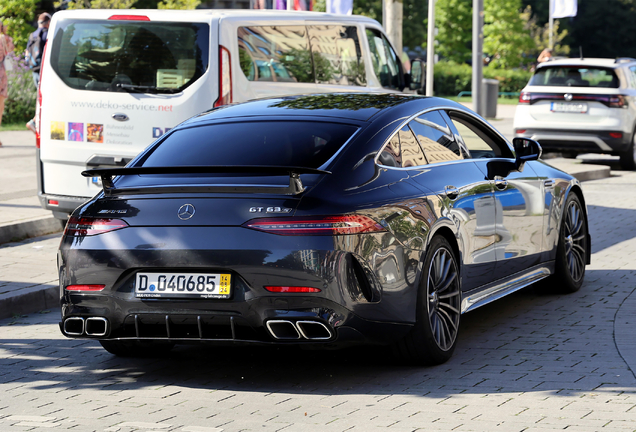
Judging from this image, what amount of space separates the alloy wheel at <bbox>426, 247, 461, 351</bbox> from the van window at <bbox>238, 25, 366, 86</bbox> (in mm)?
4679

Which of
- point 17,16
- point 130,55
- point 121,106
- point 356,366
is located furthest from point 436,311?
point 17,16

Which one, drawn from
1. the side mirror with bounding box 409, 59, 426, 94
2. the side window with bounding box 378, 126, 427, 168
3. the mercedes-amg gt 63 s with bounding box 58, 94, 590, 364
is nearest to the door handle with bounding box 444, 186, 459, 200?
the mercedes-amg gt 63 s with bounding box 58, 94, 590, 364

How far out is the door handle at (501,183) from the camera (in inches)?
269

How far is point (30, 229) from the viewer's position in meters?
10.6

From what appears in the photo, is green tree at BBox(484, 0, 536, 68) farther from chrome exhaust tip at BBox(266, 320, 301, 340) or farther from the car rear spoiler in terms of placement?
chrome exhaust tip at BBox(266, 320, 301, 340)

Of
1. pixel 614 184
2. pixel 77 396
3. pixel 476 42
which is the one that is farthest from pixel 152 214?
pixel 476 42

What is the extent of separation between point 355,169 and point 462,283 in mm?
1154

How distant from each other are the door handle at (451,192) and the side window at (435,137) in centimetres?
20

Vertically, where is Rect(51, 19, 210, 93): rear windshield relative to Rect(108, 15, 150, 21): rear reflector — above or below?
below

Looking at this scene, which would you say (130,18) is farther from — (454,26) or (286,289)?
(454,26)

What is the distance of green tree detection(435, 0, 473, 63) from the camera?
6228 cm

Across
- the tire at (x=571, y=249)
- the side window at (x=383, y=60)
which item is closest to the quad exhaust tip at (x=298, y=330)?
the tire at (x=571, y=249)

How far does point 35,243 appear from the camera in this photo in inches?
402

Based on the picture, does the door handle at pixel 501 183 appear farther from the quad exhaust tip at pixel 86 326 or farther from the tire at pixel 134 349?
the quad exhaust tip at pixel 86 326
